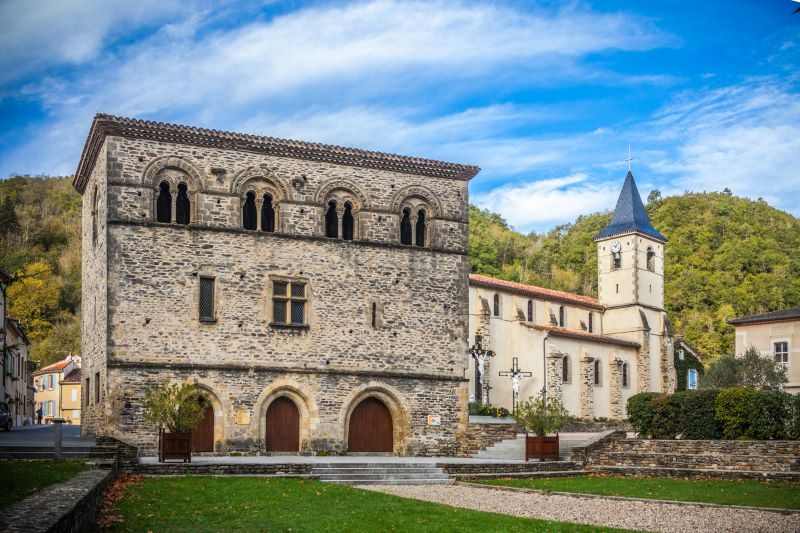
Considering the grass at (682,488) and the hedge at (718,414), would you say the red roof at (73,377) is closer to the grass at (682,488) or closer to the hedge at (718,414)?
the hedge at (718,414)

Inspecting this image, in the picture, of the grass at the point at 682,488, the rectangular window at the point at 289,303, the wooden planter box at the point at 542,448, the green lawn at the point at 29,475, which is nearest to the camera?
the green lawn at the point at 29,475

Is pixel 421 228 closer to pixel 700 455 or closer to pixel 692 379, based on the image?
pixel 700 455

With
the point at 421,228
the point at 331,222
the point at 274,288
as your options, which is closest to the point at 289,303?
the point at 274,288

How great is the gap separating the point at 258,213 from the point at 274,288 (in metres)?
2.48

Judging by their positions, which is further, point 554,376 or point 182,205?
point 554,376

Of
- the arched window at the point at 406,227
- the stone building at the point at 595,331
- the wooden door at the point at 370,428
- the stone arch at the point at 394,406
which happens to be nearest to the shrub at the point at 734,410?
the stone arch at the point at 394,406

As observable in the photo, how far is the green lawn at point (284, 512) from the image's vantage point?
15102 millimetres

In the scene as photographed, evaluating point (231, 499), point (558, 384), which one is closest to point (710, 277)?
point (558, 384)

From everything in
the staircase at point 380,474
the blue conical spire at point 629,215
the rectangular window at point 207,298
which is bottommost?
the staircase at point 380,474

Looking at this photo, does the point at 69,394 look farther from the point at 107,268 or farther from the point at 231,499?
the point at 231,499

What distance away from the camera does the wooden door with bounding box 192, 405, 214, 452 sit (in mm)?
29719

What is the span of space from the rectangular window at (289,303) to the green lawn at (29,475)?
10.6 meters

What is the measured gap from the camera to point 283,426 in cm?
3095

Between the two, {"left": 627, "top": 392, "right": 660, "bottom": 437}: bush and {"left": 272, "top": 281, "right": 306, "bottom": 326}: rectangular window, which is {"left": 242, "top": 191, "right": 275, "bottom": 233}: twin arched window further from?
{"left": 627, "top": 392, "right": 660, "bottom": 437}: bush
